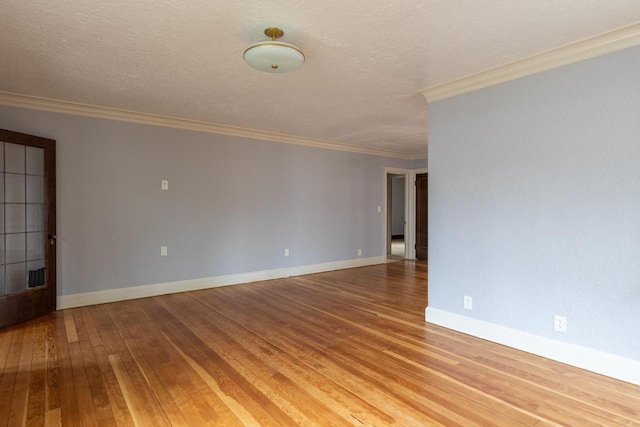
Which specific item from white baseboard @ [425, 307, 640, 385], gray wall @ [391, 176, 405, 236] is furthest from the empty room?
gray wall @ [391, 176, 405, 236]

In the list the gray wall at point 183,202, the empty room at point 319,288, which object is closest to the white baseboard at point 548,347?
the empty room at point 319,288

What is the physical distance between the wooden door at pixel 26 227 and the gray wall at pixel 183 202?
0.15 m

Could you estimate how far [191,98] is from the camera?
376 cm

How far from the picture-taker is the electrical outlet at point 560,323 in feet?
8.43

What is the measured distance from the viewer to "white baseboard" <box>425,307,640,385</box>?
2.30 metres

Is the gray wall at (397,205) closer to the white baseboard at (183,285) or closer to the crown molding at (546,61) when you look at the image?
the white baseboard at (183,285)

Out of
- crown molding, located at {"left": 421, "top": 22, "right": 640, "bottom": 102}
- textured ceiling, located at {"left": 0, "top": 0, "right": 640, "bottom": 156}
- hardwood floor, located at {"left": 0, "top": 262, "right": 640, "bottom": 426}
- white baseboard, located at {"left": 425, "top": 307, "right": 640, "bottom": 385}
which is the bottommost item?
hardwood floor, located at {"left": 0, "top": 262, "right": 640, "bottom": 426}

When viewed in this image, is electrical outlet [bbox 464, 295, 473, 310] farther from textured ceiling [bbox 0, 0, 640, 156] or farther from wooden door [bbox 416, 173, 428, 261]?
wooden door [bbox 416, 173, 428, 261]

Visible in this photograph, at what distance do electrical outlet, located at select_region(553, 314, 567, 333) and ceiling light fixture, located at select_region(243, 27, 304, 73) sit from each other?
2.74 metres

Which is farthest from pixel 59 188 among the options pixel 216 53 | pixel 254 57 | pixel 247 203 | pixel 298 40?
pixel 298 40

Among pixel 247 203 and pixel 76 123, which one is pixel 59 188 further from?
pixel 247 203

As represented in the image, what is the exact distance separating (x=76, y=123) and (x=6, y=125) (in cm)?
63

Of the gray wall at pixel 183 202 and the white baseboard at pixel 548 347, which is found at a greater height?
the gray wall at pixel 183 202

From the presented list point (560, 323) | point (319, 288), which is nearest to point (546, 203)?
point (560, 323)
